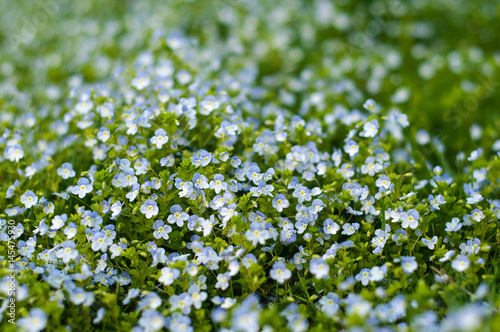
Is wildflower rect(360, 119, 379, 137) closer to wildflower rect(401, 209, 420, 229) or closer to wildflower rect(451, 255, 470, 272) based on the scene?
wildflower rect(401, 209, 420, 229)

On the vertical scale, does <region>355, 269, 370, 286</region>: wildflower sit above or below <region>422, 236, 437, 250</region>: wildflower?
below

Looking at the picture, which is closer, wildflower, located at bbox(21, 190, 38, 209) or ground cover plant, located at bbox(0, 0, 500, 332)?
ground cover plant, located at bbox(0, 0, 500, 332)

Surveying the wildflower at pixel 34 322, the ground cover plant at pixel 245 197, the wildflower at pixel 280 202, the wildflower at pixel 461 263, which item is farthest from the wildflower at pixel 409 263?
the wildflower at pixel 34 322

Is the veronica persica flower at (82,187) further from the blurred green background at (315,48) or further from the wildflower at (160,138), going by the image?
the blurred green background at (315,48)

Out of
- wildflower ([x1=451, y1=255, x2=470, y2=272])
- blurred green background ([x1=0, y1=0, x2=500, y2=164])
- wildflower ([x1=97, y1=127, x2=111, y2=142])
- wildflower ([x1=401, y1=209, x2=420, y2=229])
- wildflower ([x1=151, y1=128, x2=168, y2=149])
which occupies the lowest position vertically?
blurred green background ([x1=0, y1=0, x2=500, y2=164])

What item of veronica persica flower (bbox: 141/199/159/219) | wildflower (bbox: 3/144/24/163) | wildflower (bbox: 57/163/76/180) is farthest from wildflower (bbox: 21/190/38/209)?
veronica persica flower (bbox: 141/199/159/219)

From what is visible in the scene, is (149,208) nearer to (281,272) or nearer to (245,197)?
(245,197)

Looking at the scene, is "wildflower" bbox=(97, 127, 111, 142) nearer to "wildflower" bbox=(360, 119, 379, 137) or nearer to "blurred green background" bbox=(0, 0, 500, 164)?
"blurred green background" bbox=(0, 0, 500, 164)

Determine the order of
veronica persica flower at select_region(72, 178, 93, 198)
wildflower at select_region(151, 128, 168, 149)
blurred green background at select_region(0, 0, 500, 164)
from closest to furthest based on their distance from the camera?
1. veronica persica flower at select_region(72, 178, 93, 198)
2. wildflower at select_region(151, 128, 168, 149)
3. blurred green background at select_region(0, 0, 500, 164)

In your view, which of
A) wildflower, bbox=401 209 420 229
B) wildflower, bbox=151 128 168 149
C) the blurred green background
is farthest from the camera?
the blurred green background
